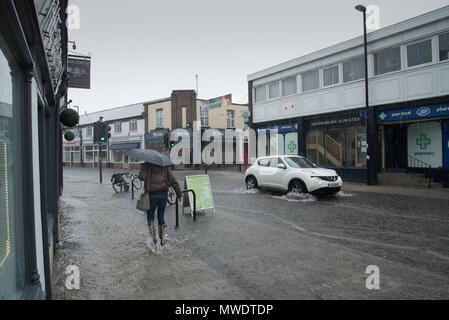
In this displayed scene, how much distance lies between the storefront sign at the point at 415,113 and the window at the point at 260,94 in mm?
8473

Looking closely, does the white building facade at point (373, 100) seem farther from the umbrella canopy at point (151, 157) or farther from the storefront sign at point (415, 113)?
the umbrella canopy at point (151, 157)

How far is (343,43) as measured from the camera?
17.4m

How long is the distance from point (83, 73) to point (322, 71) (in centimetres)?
1286

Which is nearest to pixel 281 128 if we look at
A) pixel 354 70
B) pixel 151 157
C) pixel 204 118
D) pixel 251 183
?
pixel 354 70

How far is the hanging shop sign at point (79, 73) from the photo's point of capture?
1229 cm

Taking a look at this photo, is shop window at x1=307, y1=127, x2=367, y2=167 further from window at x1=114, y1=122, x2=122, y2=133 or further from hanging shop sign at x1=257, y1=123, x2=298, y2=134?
window at x1=114, y1=122, x2=122, y2=133

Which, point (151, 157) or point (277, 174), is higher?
point (151, 157)

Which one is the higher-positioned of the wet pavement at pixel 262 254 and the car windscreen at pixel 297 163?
the car windscreen at pixel 297 163

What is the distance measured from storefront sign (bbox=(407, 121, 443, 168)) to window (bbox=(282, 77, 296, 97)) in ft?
23.5

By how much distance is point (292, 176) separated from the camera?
12.1 metres

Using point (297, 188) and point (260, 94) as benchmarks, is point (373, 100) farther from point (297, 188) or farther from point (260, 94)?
point (260, 94)

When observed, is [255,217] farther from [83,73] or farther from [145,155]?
[83,73]

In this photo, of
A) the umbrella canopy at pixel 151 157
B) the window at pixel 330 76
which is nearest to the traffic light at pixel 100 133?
the window at pixel 330 76

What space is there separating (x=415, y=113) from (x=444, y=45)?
9.94ft
